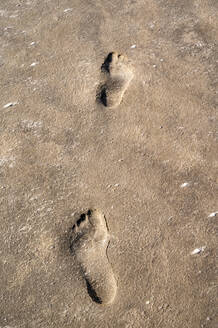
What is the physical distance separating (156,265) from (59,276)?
415 mm

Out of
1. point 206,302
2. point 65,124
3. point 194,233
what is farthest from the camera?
point 65,124

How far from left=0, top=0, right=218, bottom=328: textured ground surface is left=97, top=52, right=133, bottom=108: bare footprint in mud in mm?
37

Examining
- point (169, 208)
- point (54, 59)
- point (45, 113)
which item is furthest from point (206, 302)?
point (54, 59)

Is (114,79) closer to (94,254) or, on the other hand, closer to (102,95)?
(102,95)

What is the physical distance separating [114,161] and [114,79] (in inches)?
19.3

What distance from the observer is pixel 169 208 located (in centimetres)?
189

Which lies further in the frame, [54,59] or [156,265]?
[54,59]

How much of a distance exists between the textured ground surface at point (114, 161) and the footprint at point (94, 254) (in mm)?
31

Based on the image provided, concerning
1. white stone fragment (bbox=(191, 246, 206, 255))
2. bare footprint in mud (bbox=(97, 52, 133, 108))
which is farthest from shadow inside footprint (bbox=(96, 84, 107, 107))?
white stone fragment (bbox=(191, 246, 206, 255))

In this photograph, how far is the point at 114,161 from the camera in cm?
203

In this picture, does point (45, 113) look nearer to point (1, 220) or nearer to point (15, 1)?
point (1, 220)

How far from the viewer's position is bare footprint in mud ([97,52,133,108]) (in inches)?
86.4

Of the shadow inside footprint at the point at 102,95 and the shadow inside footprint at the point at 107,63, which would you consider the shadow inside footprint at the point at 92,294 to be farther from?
the shadow inside footprint at the point at 107,63

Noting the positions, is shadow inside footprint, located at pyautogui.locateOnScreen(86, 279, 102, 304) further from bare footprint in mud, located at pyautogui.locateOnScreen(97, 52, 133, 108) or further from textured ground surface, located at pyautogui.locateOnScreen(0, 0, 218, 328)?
bare footprint in mud, located at pyautogui.locateOnScreen(97, 52, 133, 108)
